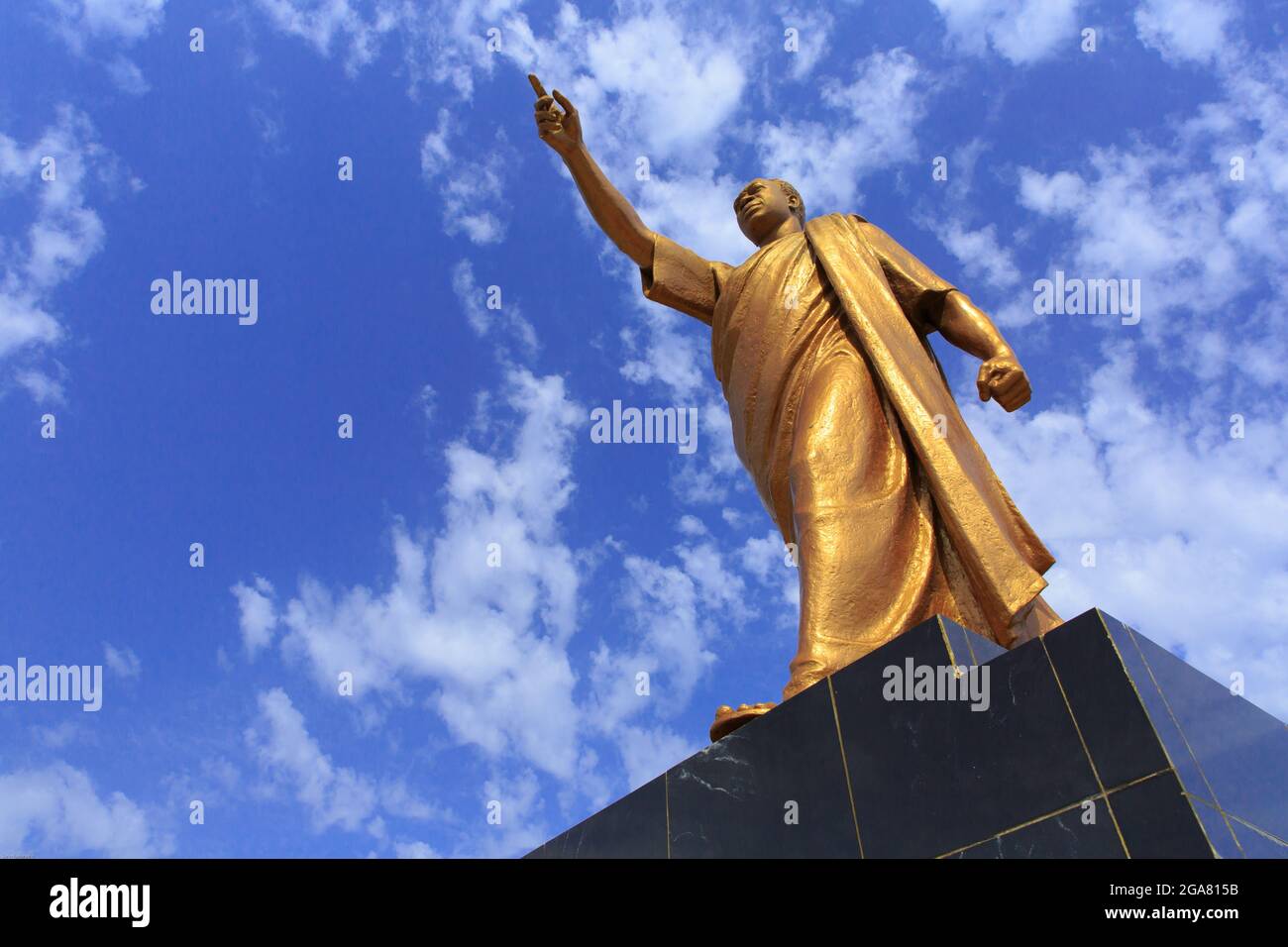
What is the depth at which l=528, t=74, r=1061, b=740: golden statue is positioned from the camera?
16.3 ft

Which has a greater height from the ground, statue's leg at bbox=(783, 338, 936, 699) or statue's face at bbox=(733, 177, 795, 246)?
statue's face at bbox=(733, 177, 795, 246)

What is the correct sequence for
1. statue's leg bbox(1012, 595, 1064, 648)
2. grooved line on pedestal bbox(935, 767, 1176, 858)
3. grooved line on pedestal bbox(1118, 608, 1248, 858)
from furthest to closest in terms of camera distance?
statue's leg bbox(1012, 595, 1064, 648), grooved line on pedestal bbox(935, 767, 1176, 858), grooved line on pedestal bbox(1118, 608, 1248, 858)

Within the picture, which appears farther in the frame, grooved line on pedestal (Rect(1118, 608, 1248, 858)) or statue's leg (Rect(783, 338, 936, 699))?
statue's leg (Rect(783, 338, 936, 699))

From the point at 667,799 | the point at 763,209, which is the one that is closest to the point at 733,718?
the point at 667,799

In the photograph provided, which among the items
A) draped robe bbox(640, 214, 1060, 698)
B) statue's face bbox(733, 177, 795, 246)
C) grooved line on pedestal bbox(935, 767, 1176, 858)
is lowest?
grooved line on pedestal bbox(935, 767, 1176, 858)

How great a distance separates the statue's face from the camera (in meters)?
7.83

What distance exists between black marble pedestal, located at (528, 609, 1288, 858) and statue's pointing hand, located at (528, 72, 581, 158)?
4.87 metres

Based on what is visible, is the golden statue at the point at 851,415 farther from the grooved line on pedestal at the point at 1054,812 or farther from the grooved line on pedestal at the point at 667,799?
the grooved line on pedestal at the point at 1054,812

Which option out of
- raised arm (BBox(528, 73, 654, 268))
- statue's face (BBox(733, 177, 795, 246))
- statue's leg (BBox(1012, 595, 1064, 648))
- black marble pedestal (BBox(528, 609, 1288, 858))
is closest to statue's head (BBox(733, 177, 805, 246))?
statue's face (BBox(733, 177, 795, 246))

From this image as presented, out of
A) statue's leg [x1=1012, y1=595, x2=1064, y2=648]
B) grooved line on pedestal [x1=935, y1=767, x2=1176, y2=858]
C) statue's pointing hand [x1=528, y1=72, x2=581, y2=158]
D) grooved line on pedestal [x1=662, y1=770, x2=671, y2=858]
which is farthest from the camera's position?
statue's pointing hand [x1=528, y1=72, x2=581, y2=158]

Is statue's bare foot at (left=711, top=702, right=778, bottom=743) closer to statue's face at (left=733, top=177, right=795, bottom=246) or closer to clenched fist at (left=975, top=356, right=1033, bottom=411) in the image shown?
clenched fist at (left=975, top=356, right=1033, bottom=411)

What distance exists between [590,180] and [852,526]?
371 cm

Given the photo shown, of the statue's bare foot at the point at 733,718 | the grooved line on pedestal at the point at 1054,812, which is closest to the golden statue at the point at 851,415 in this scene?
the statue's bare foot at the point at 733,718
